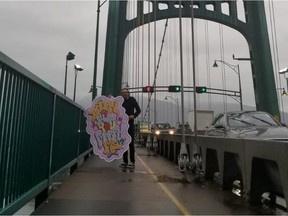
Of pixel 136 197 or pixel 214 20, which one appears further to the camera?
pixel 214 20

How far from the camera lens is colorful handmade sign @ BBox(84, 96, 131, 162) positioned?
32.9ft

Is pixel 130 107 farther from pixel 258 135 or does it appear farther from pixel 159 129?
pixel 159 129

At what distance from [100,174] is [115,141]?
1230mm

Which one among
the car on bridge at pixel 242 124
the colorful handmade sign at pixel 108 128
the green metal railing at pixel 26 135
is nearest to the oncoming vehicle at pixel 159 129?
the car on bridge at pixel 242 124

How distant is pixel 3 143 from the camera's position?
155 inches

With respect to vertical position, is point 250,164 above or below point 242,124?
below

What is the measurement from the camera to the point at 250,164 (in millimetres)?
5887

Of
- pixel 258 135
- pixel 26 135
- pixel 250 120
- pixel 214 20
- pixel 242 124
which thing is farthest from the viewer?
pixel 214 20

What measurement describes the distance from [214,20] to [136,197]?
1581 inches

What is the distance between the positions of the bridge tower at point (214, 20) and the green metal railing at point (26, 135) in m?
32.7

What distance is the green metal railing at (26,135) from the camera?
3975 millimetres

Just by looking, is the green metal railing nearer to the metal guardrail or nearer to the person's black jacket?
the person's black jacket

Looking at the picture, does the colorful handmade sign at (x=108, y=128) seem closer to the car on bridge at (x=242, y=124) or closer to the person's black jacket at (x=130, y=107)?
the person's black jacket at (x=130, y=107)

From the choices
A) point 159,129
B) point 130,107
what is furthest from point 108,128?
point 159,129
